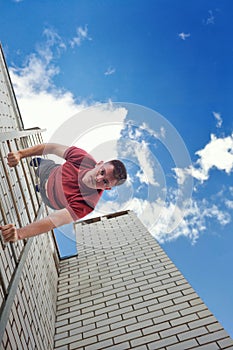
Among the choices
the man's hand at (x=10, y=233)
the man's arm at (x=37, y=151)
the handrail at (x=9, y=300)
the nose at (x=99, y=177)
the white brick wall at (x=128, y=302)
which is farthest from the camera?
the white brick wall at (x=128, y=302)

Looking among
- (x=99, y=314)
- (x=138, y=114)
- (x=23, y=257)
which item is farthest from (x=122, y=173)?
(x=99, y=314)

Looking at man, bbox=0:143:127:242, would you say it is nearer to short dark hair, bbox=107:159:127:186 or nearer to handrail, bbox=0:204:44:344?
short dark hair, bbox=107:159:127:186

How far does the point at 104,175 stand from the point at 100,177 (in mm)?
34

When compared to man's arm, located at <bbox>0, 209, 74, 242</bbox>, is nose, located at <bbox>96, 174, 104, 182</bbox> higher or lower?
higher

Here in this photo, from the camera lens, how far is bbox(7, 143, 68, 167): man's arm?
257cm

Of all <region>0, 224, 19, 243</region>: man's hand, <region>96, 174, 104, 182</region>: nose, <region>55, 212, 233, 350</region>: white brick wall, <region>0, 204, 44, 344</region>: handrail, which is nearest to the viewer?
<region>0, 204, 44, 344</region>: handrail

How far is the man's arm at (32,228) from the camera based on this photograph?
2.14m

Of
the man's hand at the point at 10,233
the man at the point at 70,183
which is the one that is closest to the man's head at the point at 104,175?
the man at the point at 70,183

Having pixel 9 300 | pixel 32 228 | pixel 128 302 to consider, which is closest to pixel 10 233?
pixel 32 228

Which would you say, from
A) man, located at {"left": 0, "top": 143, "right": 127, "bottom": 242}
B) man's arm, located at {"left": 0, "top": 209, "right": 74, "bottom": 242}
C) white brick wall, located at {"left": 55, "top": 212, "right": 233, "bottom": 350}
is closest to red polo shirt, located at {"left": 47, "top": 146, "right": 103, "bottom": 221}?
man, located at {"left": 0, "top": 143, "right": 127, "bottom": 242}

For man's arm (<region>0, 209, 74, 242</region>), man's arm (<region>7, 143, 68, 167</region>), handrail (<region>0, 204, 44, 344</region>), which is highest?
man's arm (<region>7, 143, 68, 167</region>)

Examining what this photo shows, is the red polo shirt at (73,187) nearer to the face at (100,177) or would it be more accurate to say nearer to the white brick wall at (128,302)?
the face at (100,177)

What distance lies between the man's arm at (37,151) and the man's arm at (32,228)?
0.59 m

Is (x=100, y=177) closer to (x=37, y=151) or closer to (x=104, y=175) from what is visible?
(x=104, y=175)
